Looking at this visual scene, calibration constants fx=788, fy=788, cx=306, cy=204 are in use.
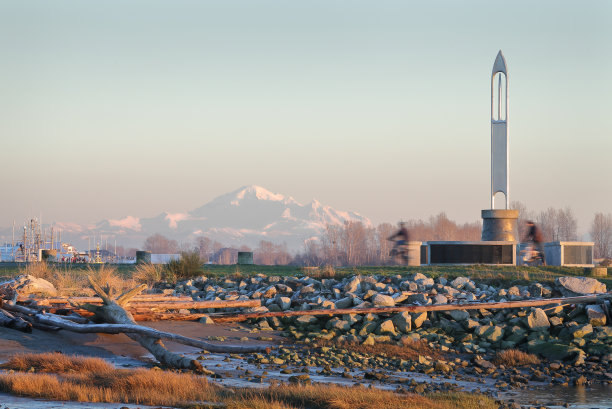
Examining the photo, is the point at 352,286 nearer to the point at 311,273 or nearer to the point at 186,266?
the point at 311,273

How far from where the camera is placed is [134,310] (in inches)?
781

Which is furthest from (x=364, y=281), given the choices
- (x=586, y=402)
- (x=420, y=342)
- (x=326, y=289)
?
(x=586, y=402)

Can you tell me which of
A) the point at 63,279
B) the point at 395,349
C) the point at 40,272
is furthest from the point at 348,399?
the point at 40,272

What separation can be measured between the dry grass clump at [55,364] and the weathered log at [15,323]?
10.6 ft

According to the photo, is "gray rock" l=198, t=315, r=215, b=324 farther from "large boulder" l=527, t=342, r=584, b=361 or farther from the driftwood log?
"large boulder" l=527, t=342, r=584, b=361

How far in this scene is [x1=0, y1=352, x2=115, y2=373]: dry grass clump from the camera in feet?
43.8

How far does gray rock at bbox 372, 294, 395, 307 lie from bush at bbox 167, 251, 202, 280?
29.5 ft

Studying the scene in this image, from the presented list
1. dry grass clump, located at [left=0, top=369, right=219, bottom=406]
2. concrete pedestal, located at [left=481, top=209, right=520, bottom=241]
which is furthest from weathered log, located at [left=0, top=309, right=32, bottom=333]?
concrete pedestal, located at [left=481, top=209, right=520, bottom=241]

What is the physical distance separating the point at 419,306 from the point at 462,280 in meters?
4.21

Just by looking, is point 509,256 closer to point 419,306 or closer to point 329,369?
point 419,306

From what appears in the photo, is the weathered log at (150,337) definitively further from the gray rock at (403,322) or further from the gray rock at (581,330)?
the gray rock at (581,330)

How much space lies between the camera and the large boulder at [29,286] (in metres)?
21.0

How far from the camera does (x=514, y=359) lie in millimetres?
17719

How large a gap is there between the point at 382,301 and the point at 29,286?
9.49m
